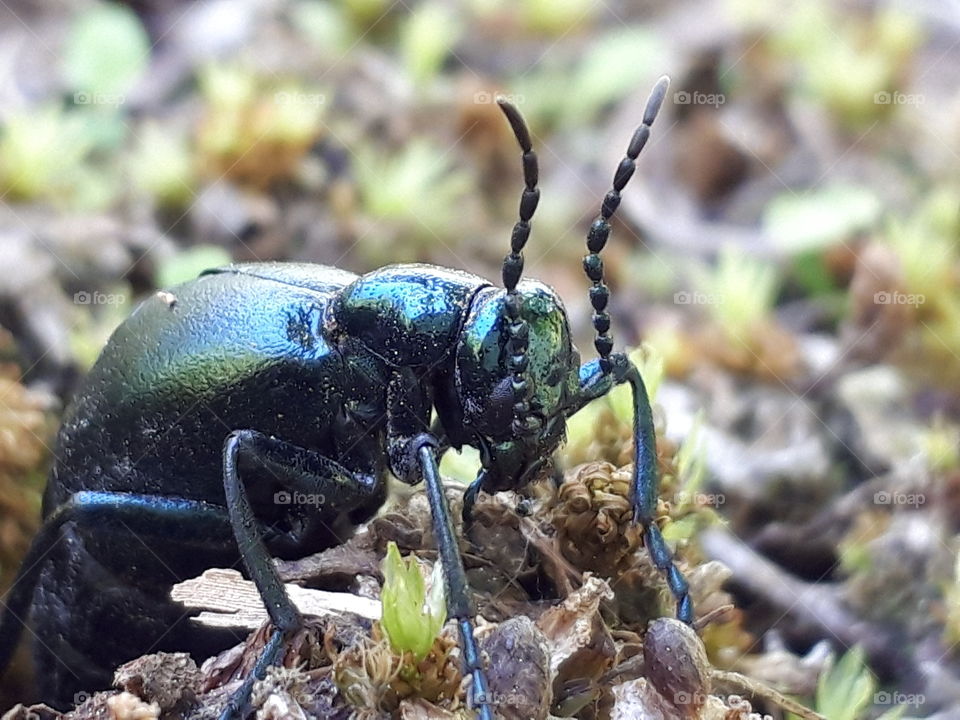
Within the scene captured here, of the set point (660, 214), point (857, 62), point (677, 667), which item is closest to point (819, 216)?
point (660, 214)

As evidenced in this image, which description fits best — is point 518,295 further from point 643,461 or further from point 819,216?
point 819,216

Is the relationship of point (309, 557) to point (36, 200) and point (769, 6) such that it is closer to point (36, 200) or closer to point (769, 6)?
point (36, 200)

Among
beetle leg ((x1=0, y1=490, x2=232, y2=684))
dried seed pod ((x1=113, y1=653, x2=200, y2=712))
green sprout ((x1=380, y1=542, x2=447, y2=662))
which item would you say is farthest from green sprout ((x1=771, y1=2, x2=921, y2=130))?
dried seed pod ((x1=113, y1=653, x2=200, y2=712))

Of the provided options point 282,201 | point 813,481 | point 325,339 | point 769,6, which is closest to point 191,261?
point 282,201

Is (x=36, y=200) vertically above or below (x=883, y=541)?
above

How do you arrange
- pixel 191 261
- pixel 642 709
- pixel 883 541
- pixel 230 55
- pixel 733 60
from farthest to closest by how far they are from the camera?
1. pixel 733 60
2. pixel 230 55
3. pixel 191 261
4. pixel 883 541
5. pixel 642 709

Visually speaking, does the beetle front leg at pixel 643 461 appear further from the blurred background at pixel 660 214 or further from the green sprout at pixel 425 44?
the green sprout at pixel 425 44
